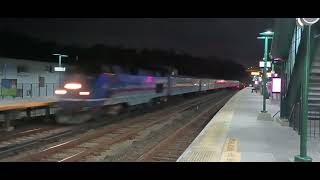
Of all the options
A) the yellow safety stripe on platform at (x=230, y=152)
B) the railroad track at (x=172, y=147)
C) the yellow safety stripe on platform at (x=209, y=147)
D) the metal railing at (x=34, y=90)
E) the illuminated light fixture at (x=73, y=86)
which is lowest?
the railroad track at (x=172, y=147)

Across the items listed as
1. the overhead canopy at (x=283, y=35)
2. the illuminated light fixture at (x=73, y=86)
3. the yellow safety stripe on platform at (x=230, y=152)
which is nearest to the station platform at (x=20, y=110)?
the illuminated light fixture at (x=73, y=86)

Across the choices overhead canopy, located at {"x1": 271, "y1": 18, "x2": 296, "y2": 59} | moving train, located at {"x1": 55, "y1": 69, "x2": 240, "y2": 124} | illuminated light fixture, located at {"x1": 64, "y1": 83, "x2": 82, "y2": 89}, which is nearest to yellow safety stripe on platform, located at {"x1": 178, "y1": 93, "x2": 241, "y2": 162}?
overhead canopy, located at {"x1": 271, "y1": 18, "x2": 296, "y2": 59}

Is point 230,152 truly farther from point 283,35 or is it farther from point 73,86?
point 73,86

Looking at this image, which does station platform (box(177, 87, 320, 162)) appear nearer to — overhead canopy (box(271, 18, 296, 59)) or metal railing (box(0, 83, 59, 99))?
overhead canopy (box(271, 18, 296, 59))

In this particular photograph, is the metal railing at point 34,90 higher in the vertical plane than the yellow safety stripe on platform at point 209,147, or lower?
higher

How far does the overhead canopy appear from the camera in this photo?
63.3 feet

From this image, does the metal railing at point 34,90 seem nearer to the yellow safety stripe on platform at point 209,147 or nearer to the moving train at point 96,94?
the moving train at point 96,94

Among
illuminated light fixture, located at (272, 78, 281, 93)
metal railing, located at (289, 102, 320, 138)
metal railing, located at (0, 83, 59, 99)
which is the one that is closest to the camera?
metal railing, located at (289, 102, 320, 138)

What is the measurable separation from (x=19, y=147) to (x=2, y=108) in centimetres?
533

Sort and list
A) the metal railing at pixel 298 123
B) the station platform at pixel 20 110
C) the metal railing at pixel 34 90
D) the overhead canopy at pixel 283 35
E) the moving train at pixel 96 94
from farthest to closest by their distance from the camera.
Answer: the metal railing at pixel 34 90 → the moving train at pixel 96 94 → the overhead canopy at pixel 283 35 → the station platform at pixel 20 110 → the metal railing at pixel 298 123

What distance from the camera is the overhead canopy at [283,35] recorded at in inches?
759

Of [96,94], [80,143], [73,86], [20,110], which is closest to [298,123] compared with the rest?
[80,143]
